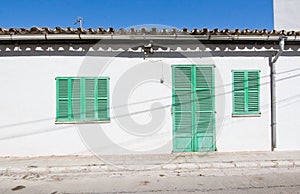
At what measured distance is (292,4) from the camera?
474 inches

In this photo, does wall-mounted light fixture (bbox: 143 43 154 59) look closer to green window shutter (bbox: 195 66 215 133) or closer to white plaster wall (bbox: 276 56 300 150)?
green window shutter (bbox: 195 66 215 133)

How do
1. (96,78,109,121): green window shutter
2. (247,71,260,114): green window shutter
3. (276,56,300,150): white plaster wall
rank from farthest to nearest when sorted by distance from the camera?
(276,56,300,150): white plaster wall < (247,71,260,114): green window shutter < (96,78,109,121): green window shutter

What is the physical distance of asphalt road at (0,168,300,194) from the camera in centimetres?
478

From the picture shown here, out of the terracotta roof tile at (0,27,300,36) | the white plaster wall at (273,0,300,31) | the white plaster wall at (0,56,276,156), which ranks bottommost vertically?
the white plaster wall at (0,56,276,156)

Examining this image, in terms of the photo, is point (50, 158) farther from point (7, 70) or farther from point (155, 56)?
point (155, 56)

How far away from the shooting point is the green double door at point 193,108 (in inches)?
288

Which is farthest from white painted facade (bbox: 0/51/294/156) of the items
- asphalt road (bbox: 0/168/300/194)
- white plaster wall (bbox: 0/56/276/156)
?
asphalt road (bbox: 0/168/300/194)

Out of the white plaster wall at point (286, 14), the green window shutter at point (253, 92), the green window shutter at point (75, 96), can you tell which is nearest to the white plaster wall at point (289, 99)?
the green window shutter at point (253, 92)

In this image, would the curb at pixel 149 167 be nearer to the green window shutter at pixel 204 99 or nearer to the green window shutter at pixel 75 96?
the green window shutter at pixel 204 99

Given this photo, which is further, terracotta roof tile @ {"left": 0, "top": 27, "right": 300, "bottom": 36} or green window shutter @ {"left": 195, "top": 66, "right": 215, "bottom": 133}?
green window shutter @ {"left": 195, "top": 66, "right": 215, "bottom": 133}

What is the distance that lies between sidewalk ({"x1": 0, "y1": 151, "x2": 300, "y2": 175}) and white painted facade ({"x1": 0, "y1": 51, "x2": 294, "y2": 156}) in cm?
41

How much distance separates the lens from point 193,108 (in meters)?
7.37

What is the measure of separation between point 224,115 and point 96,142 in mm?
3903

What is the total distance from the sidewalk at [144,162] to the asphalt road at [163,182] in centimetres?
17
